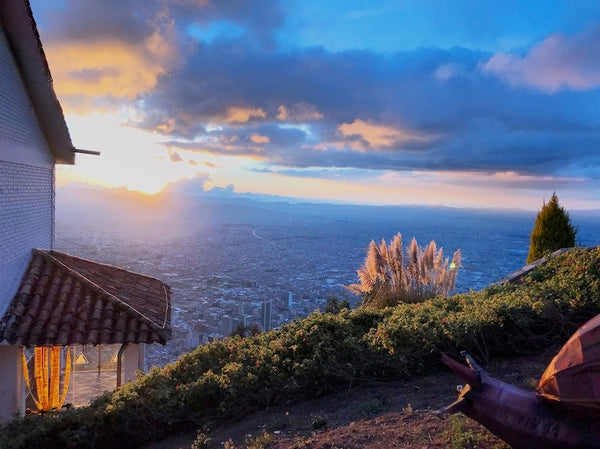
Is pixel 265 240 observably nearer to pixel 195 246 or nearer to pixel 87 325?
pixel 195 246

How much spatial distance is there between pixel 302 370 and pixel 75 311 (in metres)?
3.63

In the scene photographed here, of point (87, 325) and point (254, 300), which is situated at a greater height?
point (87, 325)

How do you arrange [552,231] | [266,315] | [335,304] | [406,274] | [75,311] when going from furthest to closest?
1. [266,315]
2. [552,231]
3. [406,274]
4. [335,304]
5. [75,311]

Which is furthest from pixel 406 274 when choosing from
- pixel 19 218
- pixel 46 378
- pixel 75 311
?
pixel 19 218

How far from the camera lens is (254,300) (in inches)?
671

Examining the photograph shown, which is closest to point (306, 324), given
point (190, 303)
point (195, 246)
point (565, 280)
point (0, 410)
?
point (565, 280)

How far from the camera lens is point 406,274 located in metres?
8.95

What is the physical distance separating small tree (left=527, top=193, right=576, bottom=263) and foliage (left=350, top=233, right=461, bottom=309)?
1718 millimetres

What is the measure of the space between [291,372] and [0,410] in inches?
174

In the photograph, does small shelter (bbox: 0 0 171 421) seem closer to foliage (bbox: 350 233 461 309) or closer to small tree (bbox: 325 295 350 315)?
small tree (bbox: 325 295 350 315)

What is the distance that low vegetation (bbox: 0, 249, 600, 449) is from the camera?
396 cm

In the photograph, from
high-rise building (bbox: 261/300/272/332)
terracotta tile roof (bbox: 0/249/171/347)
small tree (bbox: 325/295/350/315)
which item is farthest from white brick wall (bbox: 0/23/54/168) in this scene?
high-rise building (bbox: 261/300/272/332)

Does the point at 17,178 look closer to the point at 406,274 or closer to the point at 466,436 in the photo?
the point at 466,436

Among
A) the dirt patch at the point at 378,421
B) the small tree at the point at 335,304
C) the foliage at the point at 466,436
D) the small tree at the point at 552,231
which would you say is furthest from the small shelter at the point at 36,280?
the small tree at the point at 552,231
